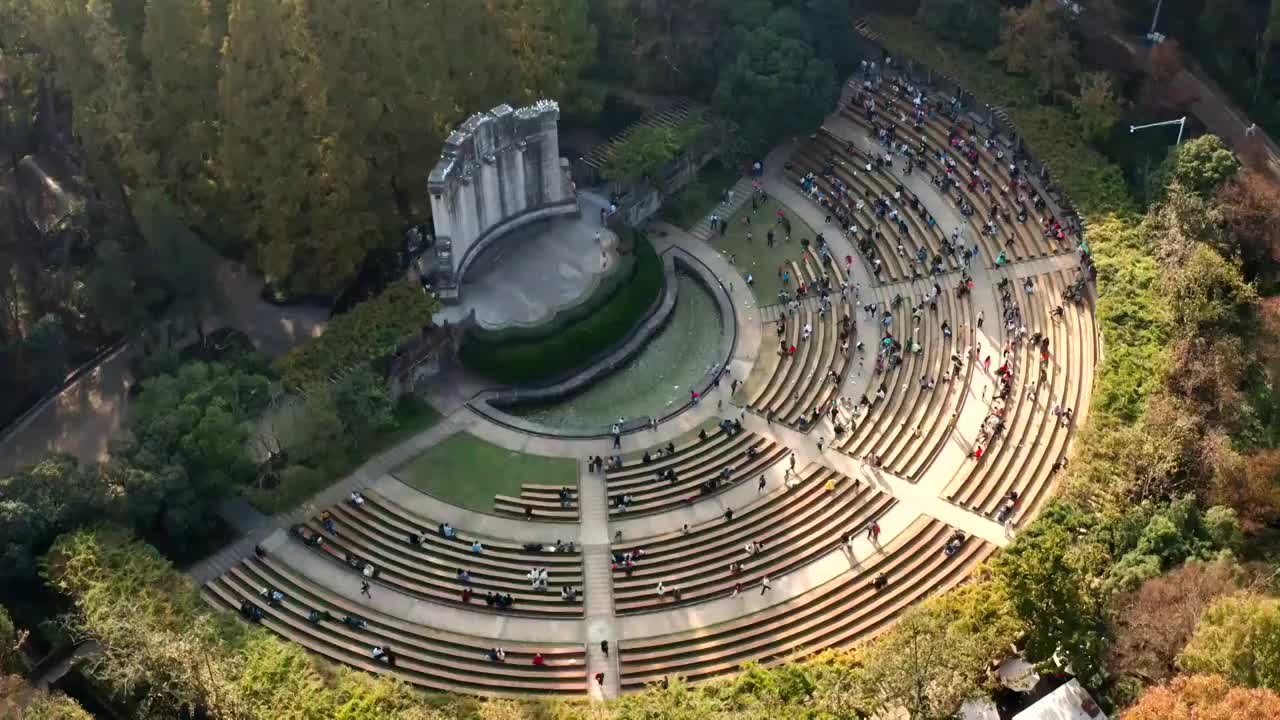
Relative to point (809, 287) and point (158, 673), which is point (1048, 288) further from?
point (158, 673)

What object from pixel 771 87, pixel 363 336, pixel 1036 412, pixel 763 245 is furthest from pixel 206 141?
pixel 1036 412

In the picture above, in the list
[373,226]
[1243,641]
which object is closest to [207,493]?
[373,226]

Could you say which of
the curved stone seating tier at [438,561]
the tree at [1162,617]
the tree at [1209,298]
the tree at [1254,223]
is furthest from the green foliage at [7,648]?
the tree at [1254,223]

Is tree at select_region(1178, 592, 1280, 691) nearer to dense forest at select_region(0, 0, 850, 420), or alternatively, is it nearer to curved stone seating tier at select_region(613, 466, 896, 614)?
curved stone seating tier at select_region(613, 466, 896, 614)

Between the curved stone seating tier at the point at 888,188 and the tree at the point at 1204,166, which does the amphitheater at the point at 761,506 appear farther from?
the tree at the point at 1204,166

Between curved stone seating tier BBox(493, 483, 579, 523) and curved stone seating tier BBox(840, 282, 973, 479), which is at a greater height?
curved stone seating tier BBox(840, 282, 973, 479)

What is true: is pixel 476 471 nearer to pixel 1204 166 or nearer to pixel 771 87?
pixel 771 87

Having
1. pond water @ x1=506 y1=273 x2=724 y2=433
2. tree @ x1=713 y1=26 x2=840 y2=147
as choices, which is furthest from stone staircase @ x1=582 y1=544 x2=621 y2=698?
tree @ x1=713 y1=26 x2=840 y2=147
